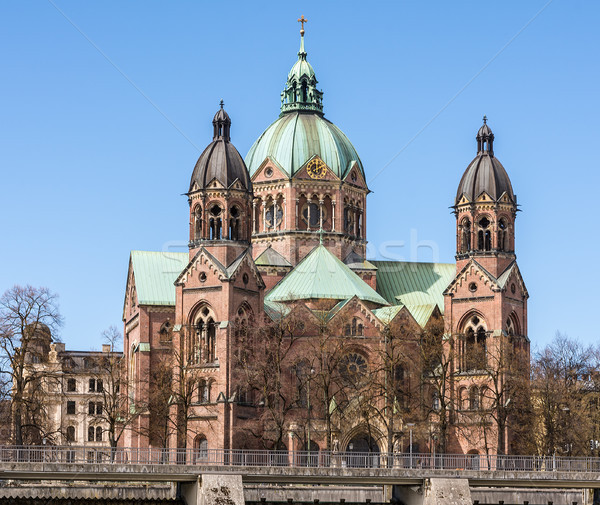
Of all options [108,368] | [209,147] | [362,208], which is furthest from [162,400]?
[362,208]

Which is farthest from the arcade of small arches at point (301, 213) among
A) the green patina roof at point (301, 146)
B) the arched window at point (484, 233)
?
the arched window at point (484, 233)

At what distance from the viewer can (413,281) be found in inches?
4496

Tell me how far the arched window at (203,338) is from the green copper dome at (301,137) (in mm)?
19046

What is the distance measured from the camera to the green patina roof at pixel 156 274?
105 m

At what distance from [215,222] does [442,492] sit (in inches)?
1657

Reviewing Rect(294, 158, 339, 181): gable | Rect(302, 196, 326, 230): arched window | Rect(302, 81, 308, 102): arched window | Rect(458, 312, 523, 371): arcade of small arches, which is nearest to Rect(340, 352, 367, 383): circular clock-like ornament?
Rect(458, 312, 523, 371): arcade of small arches

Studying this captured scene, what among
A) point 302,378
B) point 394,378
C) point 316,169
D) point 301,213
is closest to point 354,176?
point 316,169

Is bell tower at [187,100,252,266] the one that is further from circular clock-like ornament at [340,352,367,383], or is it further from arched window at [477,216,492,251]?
arched window at [477,216,492,251]

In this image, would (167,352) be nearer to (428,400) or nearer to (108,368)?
(108,368)

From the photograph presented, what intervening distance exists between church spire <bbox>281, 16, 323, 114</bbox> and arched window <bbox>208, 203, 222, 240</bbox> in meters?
20.3

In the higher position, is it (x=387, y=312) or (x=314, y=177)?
(x=314, y=177)

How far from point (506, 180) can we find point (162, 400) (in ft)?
106

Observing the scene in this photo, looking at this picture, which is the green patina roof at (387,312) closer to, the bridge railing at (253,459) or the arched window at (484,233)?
the arched window at (484,233)

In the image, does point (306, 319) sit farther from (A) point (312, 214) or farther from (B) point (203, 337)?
(A) point (312, 214)
